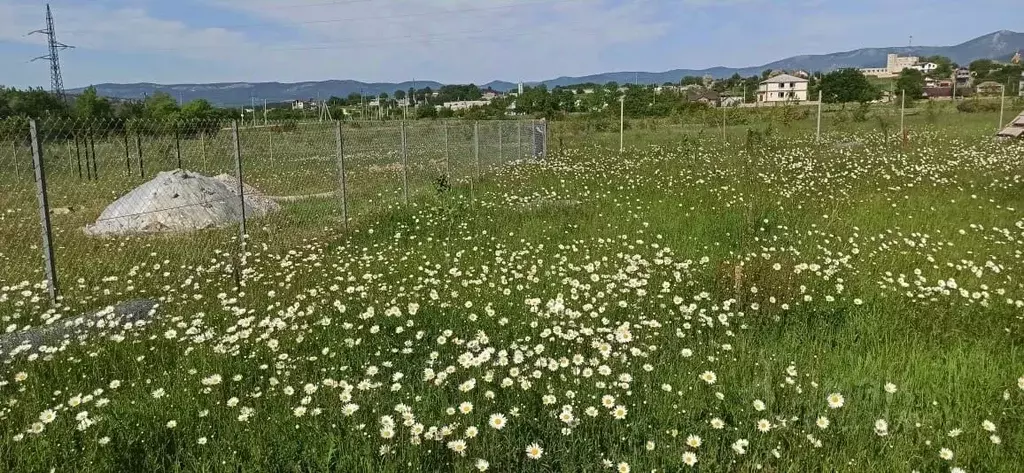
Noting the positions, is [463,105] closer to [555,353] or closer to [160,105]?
[160,105]

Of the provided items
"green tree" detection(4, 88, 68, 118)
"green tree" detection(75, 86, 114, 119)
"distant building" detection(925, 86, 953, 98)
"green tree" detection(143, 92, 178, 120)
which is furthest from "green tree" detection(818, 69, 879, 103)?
"green tree" detection(4, 88, 68, 118)

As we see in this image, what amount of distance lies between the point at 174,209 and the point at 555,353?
850 cm

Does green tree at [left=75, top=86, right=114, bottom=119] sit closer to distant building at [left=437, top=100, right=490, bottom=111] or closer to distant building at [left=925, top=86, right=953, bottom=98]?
distant building at [left=437, top=100, right=490, bottom=111]

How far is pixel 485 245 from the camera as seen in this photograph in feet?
25.5

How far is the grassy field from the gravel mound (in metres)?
1.30

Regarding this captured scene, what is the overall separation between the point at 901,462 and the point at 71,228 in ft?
38.0

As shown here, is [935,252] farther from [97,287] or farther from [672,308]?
[97,287]

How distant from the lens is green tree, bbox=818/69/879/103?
6103 cm

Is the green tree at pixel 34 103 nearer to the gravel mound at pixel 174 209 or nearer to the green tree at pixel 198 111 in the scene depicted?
the green tree at pixel 198 111

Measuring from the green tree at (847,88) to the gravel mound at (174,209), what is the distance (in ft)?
193

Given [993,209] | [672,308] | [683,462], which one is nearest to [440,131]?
[993,209]

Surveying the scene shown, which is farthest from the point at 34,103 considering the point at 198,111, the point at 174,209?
the point at 174,209

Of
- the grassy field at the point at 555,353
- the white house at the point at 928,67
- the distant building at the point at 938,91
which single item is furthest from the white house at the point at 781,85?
the grassy field at the point at 555,353

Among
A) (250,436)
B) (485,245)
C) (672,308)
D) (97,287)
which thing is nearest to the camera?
(250,436)
